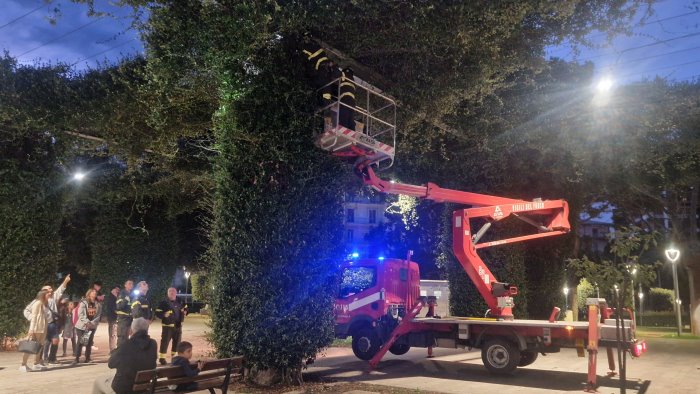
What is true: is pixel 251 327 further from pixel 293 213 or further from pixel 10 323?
pixel 10 323

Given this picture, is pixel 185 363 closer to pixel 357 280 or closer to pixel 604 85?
pixel 357 280

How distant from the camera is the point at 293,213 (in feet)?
30.2

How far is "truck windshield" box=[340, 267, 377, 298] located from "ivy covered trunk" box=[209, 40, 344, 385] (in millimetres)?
4347

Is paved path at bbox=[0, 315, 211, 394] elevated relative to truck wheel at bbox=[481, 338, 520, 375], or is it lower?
lower

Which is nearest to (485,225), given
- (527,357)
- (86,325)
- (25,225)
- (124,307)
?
(527,357)

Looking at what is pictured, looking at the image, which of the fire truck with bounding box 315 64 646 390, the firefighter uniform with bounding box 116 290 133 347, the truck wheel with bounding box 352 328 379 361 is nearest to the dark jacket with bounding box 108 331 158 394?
the fire truck with bounding box 315 64 646 390

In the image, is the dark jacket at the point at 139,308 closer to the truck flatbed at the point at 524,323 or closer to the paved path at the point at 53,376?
the paved path at the point at 53,376

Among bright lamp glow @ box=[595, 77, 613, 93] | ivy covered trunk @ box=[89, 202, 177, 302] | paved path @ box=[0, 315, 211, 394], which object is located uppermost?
bright lamp glow @ box=[595, 77, 613, 93]

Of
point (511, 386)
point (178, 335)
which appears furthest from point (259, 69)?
point (511, 386)

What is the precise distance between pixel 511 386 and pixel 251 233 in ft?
19.3

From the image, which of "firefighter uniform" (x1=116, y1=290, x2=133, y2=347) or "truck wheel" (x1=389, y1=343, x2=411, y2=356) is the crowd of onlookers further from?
"truck wheel" (x1=389, y1=343, x2=411, y2=356)

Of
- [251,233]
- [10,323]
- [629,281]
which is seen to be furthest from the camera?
[10,323]

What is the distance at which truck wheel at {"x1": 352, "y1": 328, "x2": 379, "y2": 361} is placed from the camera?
1328cm

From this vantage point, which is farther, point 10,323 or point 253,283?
point 10,323
